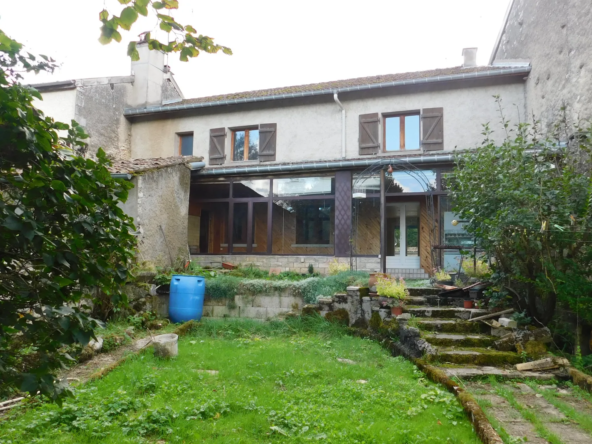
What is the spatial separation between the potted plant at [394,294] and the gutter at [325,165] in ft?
12.4

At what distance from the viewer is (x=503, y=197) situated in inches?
233

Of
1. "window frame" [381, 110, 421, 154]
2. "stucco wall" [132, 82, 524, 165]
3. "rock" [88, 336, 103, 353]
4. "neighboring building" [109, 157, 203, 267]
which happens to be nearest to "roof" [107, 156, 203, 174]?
"neighboring building" [109, 157, 203, 267]

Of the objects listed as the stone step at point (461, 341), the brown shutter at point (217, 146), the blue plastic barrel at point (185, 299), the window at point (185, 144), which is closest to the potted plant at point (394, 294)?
the stone step at point (461, 341)

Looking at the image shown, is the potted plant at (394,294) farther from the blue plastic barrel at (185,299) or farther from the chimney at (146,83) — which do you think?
the chimney at (146,83)

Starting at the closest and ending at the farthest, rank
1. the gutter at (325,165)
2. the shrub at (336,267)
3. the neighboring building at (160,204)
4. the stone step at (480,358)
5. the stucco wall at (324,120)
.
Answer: the stone step at (480,358)
the neighboring building at (160,204)
the shrub at (336,267)
the gutter at (325,165)
the stucco wall at (324,120)

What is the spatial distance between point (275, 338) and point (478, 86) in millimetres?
8925

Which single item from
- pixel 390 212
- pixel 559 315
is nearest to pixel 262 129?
pixel 390 212

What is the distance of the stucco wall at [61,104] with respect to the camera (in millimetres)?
13163

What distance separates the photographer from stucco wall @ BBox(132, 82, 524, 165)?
11703mm

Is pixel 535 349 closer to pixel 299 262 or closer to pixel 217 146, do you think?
pixel 299 262

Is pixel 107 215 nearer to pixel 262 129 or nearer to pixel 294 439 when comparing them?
pixel 294 439

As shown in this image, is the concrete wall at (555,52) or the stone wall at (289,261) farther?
the stone wall at (289,261)

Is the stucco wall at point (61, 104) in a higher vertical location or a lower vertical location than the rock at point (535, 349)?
higher

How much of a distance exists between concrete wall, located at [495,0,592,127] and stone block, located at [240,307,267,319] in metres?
7.47
